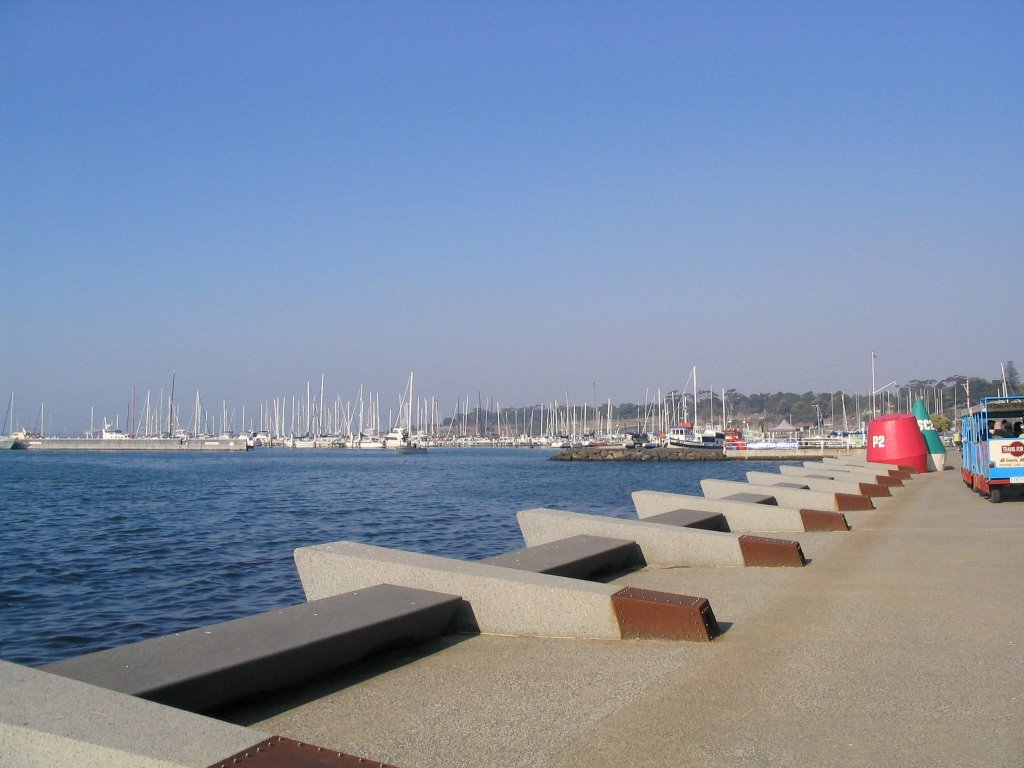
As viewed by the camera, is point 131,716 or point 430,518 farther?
point 430,518

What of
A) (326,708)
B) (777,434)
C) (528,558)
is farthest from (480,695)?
(777,434)

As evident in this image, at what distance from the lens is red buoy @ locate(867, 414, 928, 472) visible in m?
34.5

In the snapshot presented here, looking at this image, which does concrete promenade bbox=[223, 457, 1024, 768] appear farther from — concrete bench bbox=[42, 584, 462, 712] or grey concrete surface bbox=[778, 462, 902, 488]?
grey concrete surface bbox=[778, 462, 902, 488]

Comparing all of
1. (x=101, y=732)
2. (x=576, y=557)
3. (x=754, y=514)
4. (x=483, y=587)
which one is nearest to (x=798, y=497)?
(x=754, y=514)

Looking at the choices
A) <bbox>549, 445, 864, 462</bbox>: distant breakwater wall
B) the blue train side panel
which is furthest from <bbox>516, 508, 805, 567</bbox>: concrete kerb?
<bbox>549, 445, 864, 462</bbox>: distant breakwater wall

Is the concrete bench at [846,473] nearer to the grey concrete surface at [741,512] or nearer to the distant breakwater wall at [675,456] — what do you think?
the grey concrete surface at [741,512]

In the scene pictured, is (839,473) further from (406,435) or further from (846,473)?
(406,435)

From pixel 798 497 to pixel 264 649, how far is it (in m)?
13.9

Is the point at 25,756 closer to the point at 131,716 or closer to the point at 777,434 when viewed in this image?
the point at 131,716

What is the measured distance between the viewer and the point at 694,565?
35.3ft

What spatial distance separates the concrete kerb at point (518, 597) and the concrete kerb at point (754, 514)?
723 centimetres

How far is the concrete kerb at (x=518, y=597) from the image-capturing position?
271 inches

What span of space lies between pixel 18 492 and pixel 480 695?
46706mm

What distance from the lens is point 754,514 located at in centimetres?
1457
